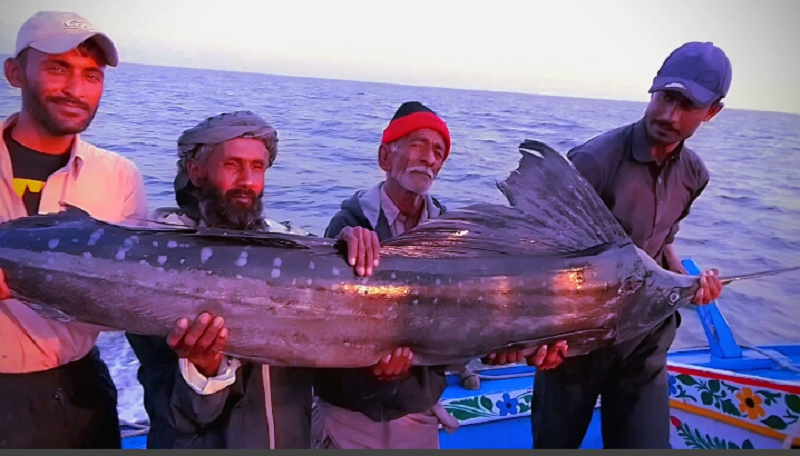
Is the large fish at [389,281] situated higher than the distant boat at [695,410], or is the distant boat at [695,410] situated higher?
the large fish at [389,281]

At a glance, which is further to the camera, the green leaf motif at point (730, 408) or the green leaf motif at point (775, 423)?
the green leaf motif at point (730, 408)

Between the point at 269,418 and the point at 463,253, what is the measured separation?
2.71ft

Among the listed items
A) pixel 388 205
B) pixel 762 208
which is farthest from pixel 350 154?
pixel 388 205

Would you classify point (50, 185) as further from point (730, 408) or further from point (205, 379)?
point (730, 408)

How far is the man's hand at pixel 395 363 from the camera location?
78.4 inches

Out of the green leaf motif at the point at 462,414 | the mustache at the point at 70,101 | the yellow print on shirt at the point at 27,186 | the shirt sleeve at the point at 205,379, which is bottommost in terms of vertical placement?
the green leaf motif at the point at 462,414

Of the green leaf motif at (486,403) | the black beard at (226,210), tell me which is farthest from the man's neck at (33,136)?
the green leaf motif at (486,403)

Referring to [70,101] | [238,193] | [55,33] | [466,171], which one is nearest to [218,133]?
[238,193]

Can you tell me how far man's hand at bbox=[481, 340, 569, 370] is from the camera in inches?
83.0

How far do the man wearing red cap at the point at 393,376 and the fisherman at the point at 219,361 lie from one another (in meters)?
0.20

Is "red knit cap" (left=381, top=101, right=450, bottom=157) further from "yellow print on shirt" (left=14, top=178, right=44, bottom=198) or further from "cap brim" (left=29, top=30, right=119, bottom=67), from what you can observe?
"yellow print on shirt" (left=14, top=178, right=44, bottom=198)

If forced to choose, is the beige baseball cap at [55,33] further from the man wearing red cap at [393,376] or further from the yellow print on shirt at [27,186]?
the man wearing red cap at [393,376]

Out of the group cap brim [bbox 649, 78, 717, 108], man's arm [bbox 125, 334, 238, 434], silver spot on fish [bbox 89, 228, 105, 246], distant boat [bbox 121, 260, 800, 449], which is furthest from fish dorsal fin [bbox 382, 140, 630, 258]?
distant boat [bbox 121, 260, 800, 449]

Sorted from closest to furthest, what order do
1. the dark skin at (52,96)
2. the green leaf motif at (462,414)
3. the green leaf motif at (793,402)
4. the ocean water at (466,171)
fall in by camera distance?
the dark skin at (52,96), the green leaf motif at (793,402), the green leaf motif at (462,414), the ocean water at (466,171)
